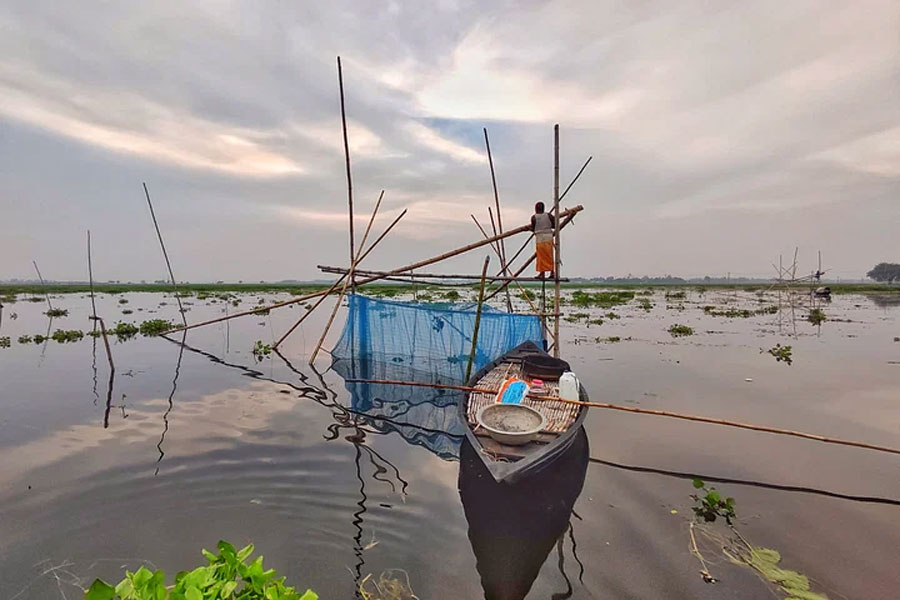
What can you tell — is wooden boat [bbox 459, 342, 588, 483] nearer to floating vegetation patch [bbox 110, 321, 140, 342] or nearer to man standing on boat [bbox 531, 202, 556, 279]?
man standing on boat [bbox 531, 202, 556, 279]

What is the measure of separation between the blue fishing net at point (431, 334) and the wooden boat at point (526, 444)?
1500 millimetres

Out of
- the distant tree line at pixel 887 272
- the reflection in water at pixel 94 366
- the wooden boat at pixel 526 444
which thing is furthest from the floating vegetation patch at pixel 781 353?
the distant tree line at pixel 887 272

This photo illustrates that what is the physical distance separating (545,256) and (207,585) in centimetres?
830

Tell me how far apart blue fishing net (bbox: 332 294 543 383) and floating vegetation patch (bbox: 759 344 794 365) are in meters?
10.1

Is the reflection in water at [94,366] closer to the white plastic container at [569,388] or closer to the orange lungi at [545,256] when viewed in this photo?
the white plastic container at [569,388]

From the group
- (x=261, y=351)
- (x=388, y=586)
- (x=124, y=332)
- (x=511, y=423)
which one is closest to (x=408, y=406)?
(x=511, y=423)

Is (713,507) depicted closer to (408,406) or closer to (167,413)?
(408,406)

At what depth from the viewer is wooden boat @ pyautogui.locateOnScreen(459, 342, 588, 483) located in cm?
446

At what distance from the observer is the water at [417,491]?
164 inches

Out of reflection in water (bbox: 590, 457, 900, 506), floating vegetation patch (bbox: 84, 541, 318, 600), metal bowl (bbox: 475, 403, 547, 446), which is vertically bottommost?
reflection in water (bbox: 590, 457, 900, 506)

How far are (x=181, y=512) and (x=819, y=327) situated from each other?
28.7 m

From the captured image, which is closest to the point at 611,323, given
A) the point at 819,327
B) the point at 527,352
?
the point at 819,327

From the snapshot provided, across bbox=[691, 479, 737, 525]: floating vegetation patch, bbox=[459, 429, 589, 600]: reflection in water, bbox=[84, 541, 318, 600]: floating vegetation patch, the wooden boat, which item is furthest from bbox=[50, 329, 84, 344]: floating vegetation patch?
bbox=[691, 479, 737, 525]: floating vegetation patch

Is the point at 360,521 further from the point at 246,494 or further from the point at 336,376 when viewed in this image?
the point at 336,376
